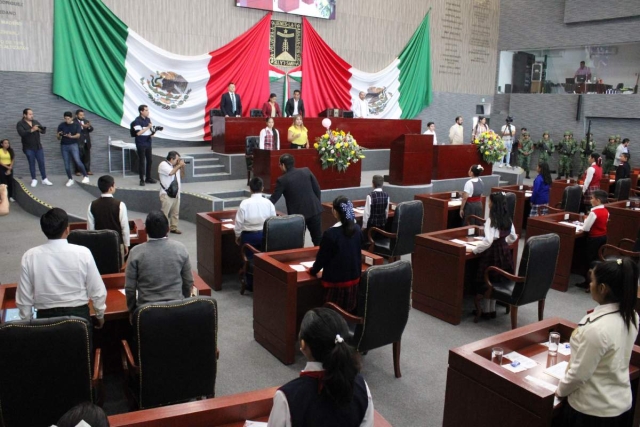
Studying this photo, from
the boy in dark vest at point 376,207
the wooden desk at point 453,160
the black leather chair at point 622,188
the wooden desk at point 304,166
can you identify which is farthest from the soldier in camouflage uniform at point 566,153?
the boy in dark vest at point 376,207

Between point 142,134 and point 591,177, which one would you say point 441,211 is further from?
point 142,134

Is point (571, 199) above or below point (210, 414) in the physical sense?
above

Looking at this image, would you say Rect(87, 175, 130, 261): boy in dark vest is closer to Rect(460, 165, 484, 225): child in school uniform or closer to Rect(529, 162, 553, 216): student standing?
Rect(460, 165, 484, 225): child in school uniform

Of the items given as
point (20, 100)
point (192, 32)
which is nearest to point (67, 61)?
point (20, 100)

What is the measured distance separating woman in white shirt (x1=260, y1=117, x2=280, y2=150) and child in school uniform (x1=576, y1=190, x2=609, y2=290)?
5822 millimetres

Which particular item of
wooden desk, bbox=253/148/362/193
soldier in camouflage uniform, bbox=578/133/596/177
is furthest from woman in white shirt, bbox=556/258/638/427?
soldier in camouflage uniform, bbox=578/133/596/177

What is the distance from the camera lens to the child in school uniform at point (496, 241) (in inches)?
196

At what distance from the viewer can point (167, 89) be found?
38.3 feet

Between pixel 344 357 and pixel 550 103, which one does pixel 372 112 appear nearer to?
pixel 550 103

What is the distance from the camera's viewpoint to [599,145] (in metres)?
15.7

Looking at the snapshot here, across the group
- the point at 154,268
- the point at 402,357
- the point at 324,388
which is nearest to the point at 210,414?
the point at 324,388

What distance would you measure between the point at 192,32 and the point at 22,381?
415 inches

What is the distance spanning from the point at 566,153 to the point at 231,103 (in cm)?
973

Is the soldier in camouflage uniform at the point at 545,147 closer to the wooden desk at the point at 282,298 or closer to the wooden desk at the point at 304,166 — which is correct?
the wooden desk at the point at 304,166
